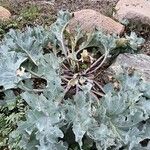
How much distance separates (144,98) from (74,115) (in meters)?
0.73

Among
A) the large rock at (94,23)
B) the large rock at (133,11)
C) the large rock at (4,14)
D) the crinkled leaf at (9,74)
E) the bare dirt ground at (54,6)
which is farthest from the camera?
the bare dirt ground at (54,6)

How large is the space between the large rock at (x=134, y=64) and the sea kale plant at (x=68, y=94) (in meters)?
0.11

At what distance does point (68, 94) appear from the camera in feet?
14.4

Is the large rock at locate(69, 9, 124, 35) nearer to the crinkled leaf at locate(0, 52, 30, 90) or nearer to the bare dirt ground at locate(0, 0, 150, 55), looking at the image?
the bare dirt ground at locate(0, 0, 150, 55)

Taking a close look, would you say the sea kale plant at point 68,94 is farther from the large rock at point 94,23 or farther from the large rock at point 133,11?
the large rock at point 133,11

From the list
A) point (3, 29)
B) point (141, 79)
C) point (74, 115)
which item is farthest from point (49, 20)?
point (74, 115)

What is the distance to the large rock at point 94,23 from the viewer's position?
17.8 feet

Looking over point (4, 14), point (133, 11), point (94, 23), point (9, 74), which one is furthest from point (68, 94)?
point (4, 14)

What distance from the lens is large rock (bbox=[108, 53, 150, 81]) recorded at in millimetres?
4586

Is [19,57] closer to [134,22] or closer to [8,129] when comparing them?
[8,129]

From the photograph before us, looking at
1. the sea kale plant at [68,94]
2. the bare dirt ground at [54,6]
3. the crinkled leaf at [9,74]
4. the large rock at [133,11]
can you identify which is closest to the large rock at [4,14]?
the bare dirt ground at [54,6]

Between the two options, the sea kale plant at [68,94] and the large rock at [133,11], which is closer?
the sea kale plant at [68,94]

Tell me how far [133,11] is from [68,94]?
1.84 m

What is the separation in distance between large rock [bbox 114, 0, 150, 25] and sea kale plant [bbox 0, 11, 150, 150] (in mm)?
758
